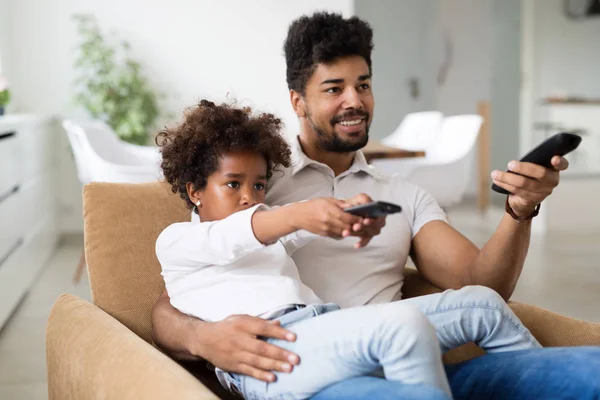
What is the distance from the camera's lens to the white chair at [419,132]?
222 inches

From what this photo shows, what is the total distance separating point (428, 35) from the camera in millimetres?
8023

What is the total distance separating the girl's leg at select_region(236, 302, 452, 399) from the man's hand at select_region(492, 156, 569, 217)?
0.36 metres

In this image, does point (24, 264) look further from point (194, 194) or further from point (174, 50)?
point (194, 194)

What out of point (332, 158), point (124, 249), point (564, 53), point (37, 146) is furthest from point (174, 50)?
point (124, 249)

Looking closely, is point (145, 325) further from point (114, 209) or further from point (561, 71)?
point (561, 71)

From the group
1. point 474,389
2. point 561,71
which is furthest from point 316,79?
point 561,71

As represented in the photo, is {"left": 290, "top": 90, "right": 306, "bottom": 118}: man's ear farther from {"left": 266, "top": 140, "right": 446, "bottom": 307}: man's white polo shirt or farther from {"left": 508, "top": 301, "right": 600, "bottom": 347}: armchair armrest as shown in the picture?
{"left": 508, "top": 301, "right": 600, "bottom": 347}: armchair armrest

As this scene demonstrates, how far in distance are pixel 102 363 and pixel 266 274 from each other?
0.34m

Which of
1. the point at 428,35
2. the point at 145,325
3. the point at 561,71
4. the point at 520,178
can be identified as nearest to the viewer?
the point at 520,178

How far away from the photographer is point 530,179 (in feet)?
4.56

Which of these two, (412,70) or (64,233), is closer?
(64,233)

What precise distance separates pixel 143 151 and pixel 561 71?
3.98m

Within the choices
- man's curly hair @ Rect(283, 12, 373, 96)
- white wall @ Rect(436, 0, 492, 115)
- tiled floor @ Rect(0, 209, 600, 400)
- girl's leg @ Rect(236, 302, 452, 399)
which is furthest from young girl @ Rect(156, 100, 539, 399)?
white wall @ Rect(436, 0, 492, 115)

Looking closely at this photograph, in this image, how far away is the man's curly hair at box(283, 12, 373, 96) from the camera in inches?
71.9
